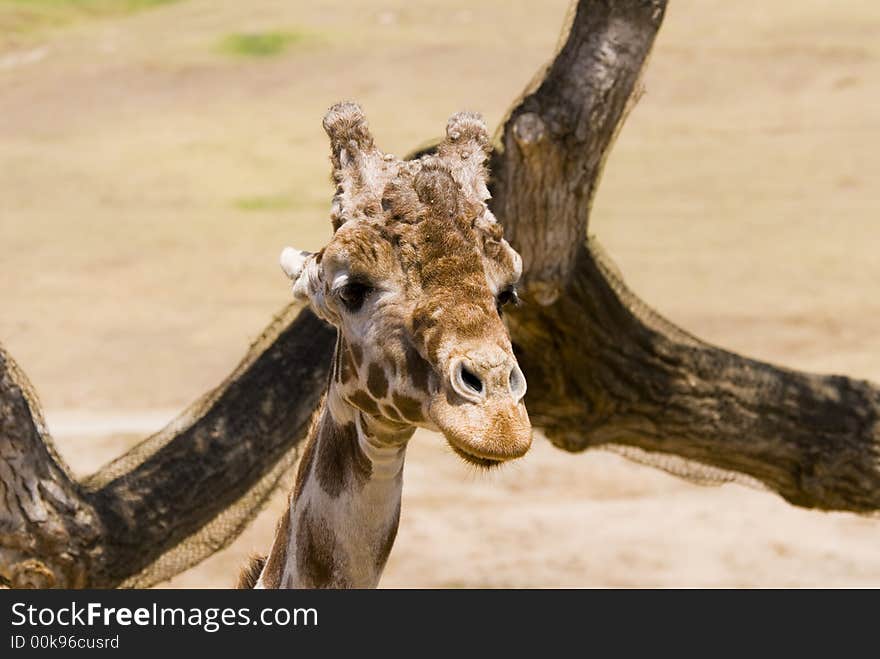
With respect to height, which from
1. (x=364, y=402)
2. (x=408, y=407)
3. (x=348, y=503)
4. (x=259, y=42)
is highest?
(x=408, y=407)

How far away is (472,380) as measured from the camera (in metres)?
4.13

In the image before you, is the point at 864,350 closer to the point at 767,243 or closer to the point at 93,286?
the point at 767,243

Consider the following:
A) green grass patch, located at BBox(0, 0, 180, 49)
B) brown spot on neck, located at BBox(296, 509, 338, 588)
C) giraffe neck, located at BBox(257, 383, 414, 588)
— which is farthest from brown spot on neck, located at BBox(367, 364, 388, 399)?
green grass patch, located at BBox(0, 0, 180, 49)

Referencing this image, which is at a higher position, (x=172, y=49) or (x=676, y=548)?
(x=676, y=548)

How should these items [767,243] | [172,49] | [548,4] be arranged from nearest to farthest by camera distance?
[767,243] → [172,49] → [548,4]

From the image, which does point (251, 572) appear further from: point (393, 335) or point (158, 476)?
point (393, 335)

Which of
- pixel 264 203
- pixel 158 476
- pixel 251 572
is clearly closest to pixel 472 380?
pixel 251 572

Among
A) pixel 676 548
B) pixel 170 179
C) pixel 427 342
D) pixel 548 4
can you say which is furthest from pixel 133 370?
pixel 548 4

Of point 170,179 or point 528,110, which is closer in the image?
point 528,110

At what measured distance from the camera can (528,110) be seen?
7.36 m

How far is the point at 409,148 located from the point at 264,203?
8.19 feet
